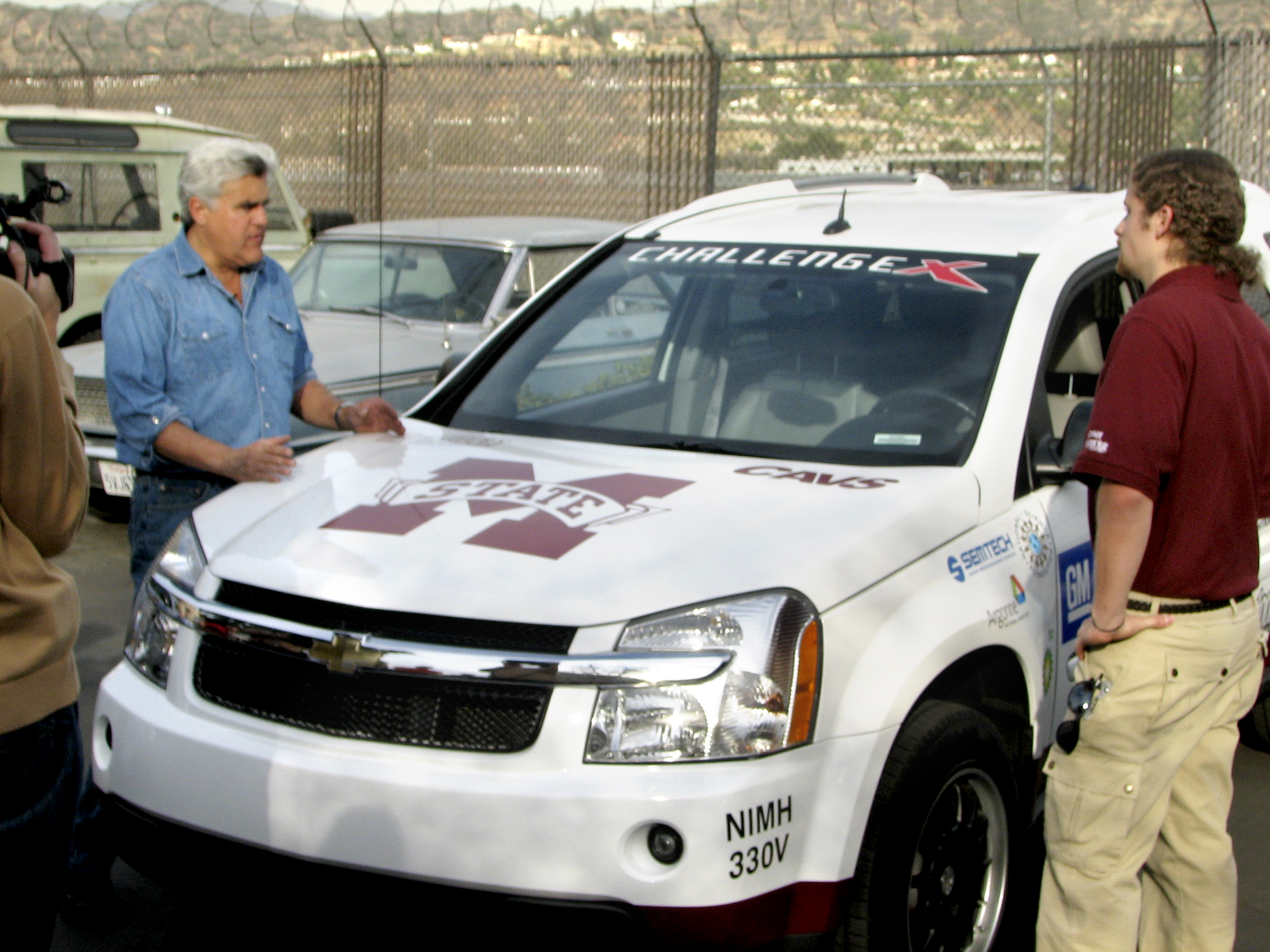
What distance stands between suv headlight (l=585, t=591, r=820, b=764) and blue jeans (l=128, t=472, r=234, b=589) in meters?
1.71

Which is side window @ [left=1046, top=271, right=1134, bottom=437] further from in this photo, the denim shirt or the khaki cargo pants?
the denim shirt

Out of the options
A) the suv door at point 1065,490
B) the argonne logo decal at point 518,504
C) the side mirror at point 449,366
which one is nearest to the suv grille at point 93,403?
the side mirror at point 449,366

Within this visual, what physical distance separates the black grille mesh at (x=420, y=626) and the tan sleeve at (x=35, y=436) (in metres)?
0.64

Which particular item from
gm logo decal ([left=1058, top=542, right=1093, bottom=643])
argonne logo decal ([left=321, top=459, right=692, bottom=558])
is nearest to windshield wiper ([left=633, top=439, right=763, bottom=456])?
argonne logo decal ([left=321, top=459, right=692, bottom=558])

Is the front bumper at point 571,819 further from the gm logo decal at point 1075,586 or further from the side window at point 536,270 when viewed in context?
the side window at point 536,270

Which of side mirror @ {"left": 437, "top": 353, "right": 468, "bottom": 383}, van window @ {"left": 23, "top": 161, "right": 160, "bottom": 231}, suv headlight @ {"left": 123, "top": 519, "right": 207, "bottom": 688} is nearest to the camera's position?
suv headlight @ {"left": 123, "top": 519, "right": 207, "bottom": 688}

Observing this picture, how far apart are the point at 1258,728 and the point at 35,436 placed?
4.21 metres

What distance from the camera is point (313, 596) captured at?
2.83 m

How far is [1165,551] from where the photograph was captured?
276 cm

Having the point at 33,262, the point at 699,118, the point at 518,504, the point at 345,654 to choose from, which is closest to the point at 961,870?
the point at 518,504

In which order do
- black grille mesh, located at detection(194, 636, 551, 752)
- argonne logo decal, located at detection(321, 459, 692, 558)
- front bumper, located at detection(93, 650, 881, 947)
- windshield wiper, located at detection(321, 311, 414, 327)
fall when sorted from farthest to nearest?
1. windshield wiper, located at detection(321, 311, 414, 327)
2. argonne logo decal, located at detection(321, 459, 692, 558)
3. black grille mesh, located at detection(194, 636, 551, 752)
4. front bumper, located at detection(93, 650, 881, 947)

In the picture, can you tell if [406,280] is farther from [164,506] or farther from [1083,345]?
[1083,345]

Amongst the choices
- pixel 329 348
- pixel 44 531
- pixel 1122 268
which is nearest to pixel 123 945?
pixel 44 531

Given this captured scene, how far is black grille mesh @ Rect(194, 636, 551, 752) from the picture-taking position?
264 cm
